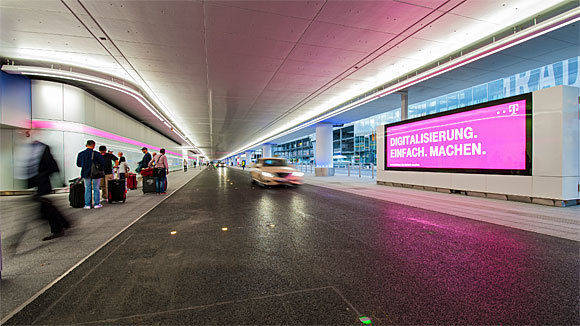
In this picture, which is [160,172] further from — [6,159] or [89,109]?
[6,159]

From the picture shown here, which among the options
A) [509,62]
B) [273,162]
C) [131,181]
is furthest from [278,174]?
A: [509,62]

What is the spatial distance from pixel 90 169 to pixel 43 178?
273 cm

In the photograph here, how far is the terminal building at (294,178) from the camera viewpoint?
221 cm

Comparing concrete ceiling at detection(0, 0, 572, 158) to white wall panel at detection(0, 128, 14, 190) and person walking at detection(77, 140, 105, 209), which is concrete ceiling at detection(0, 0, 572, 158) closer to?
white wall panel at detection(0, 128, 14, 190)

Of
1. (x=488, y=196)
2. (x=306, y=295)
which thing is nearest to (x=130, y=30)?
(x=306, y=295)

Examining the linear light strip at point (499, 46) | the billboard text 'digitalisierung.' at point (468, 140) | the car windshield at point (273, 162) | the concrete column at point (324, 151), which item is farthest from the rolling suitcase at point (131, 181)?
the concrete column at point (324, 151)

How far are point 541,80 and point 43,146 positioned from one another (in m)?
27.8

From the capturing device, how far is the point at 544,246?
349 cm

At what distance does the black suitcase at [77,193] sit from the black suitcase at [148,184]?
2997 millimetres

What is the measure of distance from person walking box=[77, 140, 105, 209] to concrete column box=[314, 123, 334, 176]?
17.3 meters

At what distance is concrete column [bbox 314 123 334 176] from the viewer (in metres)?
21.5

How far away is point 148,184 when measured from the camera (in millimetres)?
9422

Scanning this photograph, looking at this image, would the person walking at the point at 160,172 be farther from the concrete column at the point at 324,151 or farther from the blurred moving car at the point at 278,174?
the concrete column at the point at 324,151

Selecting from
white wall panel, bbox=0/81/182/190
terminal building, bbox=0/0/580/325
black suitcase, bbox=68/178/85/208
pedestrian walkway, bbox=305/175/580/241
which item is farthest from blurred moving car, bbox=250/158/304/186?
white wall panel, bbox=0/81/182/190
